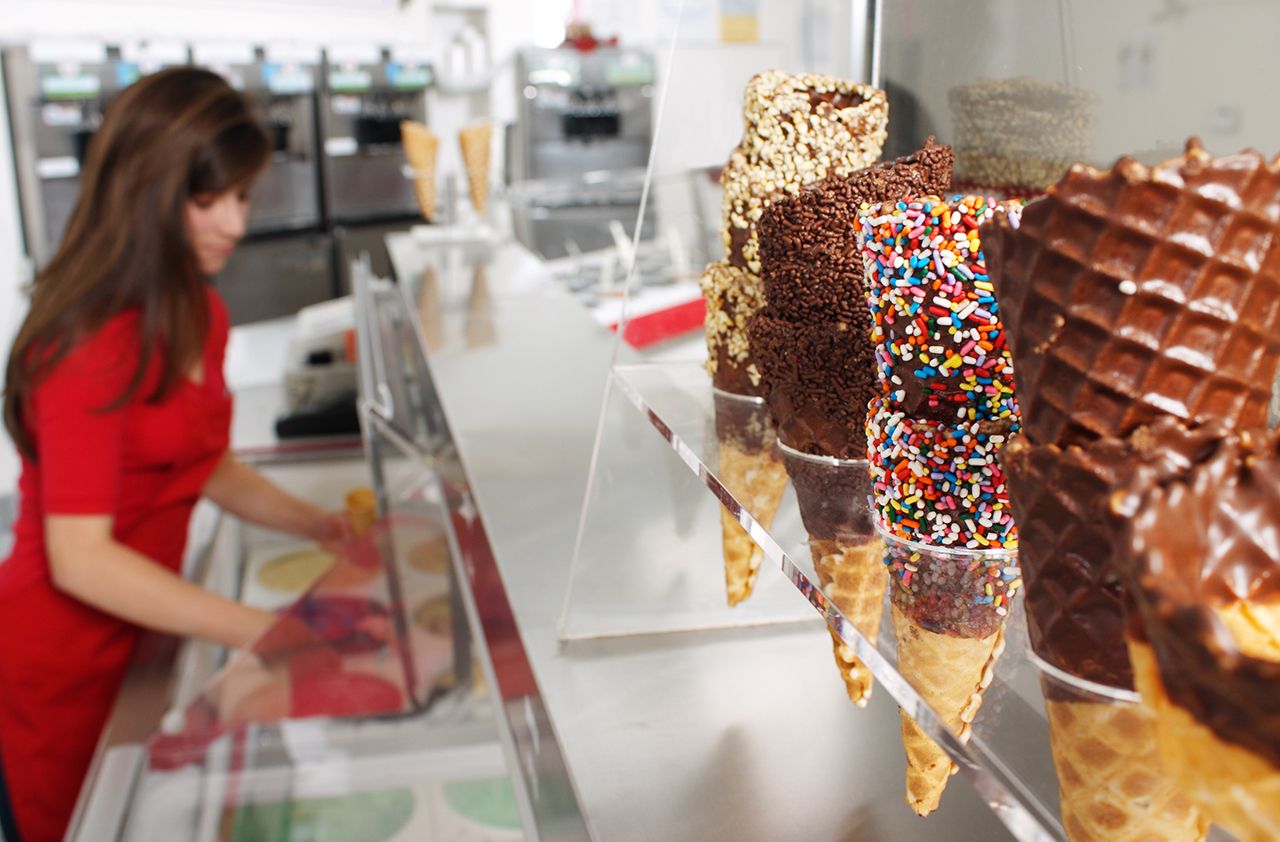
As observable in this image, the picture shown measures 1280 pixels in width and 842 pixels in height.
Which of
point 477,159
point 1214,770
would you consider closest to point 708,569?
point 1214,770

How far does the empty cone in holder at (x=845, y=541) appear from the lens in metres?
0.48

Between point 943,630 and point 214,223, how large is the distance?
6.28 feet

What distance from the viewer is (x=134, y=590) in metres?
1.85

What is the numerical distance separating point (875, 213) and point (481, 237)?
2.71 m

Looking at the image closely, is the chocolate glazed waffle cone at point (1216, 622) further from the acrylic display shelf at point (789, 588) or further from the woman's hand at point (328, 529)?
the woman's hand at point (328, 529)

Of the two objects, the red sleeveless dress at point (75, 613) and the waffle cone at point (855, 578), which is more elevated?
the waffle cone at point (855, 578)

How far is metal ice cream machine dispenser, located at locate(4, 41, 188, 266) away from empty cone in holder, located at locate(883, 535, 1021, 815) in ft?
14.7

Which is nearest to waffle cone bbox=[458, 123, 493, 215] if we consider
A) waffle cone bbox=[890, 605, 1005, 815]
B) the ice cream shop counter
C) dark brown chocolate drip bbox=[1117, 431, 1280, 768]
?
the ice cream shop counter

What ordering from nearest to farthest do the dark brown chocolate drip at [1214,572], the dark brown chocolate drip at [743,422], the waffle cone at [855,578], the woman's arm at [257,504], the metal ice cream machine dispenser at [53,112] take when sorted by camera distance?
1. the dark brown chocolate drip at [1214,572]
2. the waffle cone at [855,578]
3. the dark brown chocolate drip at [743,422]
4. the woman's arm at [257,504]
5. the metal ice cream machine dispenser at [53,112]

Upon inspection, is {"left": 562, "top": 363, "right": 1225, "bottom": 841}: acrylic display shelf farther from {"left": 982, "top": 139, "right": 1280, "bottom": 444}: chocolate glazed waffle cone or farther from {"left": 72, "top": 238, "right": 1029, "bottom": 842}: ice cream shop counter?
{"left": 982, "top": 139, "right": 1280, "bottom": 444}: chocolate glazed waffle cone

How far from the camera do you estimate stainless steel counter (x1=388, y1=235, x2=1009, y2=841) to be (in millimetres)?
760

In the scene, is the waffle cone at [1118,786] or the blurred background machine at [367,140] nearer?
the waffle cone at [1118,786]

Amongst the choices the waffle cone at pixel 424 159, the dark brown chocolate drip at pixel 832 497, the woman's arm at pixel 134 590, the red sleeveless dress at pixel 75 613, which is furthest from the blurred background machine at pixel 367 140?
the dark brown chocolate drip at pixel 832 497

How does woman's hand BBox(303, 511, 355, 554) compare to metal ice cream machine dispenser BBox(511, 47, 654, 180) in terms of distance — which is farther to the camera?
metal ice cream machine dispenser BBox(511, 47, 654, 180)
